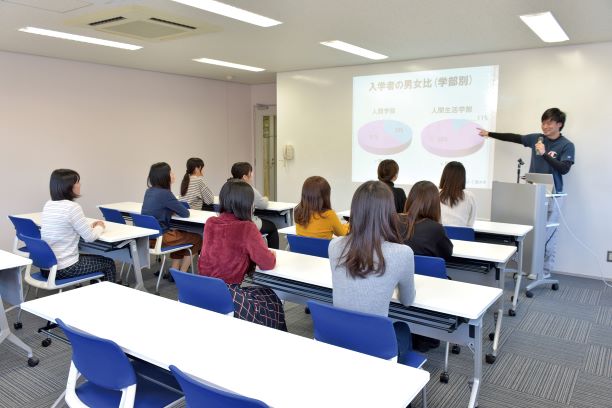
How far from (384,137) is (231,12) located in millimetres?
3431

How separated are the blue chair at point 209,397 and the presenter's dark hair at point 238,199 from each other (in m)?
1.33

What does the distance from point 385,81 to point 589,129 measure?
2.66 m

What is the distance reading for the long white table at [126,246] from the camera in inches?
154

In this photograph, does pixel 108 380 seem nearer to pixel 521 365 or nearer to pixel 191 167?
pixel 521 365

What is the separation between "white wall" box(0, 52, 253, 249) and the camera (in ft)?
20.0

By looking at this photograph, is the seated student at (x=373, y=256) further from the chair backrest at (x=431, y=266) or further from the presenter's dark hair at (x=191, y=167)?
the presenter's dark hair at (x=191, y=167)

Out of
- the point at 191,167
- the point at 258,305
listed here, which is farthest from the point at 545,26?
the point at 191,167

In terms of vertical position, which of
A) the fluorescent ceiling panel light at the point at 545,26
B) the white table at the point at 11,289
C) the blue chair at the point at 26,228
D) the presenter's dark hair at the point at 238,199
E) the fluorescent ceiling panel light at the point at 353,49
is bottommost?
the white table at the point at 11,289

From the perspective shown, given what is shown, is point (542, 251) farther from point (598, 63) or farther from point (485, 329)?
point (598, 63)

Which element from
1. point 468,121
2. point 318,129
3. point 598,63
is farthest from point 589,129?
point 318,129

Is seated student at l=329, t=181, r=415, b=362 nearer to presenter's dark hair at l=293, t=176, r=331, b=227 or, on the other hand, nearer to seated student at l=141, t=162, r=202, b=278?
presenter's dark hair at l=293, t=176, r=331, b=227

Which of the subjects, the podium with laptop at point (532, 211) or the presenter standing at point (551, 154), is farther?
the presenter standing at point (551, 154)

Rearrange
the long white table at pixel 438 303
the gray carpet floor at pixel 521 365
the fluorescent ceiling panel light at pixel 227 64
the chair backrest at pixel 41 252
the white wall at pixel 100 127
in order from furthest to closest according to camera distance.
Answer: the fluorescent ceiling panel light at pixel 227 64
the white wall at pixel 100 127
the chair backrest at pixel 41 252
the gray carpet floor at pixel 521 365
the long white table at pixel 438 303

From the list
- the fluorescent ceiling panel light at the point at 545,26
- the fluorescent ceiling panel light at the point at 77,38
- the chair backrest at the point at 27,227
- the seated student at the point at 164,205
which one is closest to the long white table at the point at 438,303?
the seated student at the point at 164,205
